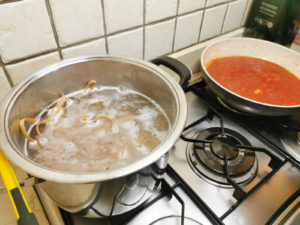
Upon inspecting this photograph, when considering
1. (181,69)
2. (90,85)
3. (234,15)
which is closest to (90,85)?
(90,85)

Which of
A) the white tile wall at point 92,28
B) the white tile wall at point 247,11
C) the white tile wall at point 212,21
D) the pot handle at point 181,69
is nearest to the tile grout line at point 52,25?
the white tile wall at point 92,28

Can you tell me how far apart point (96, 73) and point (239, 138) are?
0.41 metres

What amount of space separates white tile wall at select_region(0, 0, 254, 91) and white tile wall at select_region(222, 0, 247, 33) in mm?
50

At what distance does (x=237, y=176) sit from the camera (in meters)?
0.54

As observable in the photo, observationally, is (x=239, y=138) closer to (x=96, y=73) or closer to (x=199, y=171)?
(x=199, y=171)

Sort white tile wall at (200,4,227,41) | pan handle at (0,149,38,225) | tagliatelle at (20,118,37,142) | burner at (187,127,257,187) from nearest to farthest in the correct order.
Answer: pan handle at (0,149,38,225) → tagliatelle at (20,118,37,142) → burner at (187,127,257,187) → white tile wall at (200,4,227,41)

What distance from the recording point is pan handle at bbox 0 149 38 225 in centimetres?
30

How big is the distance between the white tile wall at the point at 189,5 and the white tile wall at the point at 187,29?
18mm

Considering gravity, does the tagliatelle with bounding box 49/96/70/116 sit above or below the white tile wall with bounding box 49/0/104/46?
below

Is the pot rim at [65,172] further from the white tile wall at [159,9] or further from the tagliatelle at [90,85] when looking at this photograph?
the white tile wall at [159,9]

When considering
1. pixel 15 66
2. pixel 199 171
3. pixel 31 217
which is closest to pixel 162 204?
pixel 199 171

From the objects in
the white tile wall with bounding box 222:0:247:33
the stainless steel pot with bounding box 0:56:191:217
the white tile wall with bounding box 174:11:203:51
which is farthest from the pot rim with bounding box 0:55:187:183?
the white tile wall with bounding box 222:0:247:33

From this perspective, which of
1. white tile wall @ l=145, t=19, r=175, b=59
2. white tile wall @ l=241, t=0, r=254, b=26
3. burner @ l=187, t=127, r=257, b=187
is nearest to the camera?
burner @ l=187, t=127, r=257, b=187

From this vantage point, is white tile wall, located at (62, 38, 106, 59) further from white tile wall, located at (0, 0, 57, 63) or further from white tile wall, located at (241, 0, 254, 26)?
white tile wall, located at (241, 0, 254, 26)
